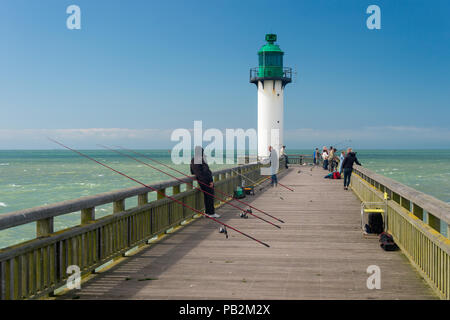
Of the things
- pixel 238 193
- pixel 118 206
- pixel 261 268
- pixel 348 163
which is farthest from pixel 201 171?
pixel 348 163

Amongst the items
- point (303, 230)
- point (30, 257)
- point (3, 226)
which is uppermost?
point (3, 226)

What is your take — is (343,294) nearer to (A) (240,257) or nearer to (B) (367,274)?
(B) (367,274)

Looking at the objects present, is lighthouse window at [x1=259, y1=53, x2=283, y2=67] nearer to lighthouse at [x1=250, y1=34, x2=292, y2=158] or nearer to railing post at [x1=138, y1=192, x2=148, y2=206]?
lighthouse at [x1=250, y1=34, x2=292, y2=158]

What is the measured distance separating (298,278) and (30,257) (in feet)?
Answer: 10.8

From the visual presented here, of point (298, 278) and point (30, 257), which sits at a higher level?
point (30, 257)

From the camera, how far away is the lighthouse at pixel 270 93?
4100 cm

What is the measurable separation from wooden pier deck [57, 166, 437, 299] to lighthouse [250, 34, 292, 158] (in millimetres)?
30545

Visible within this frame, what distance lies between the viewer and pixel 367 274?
6254mm

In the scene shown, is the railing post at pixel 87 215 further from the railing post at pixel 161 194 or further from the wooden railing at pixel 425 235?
the wooden railing at pixel 425 235

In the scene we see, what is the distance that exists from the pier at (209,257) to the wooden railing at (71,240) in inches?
0.5

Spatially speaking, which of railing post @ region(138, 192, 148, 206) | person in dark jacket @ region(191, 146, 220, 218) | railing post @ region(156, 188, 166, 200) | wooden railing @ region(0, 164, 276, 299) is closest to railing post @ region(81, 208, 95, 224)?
wooden railing @ region(0, 164, 276, 299)

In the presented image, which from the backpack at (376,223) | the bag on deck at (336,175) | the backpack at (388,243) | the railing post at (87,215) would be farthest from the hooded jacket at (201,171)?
the bag on deck at (336,175)
